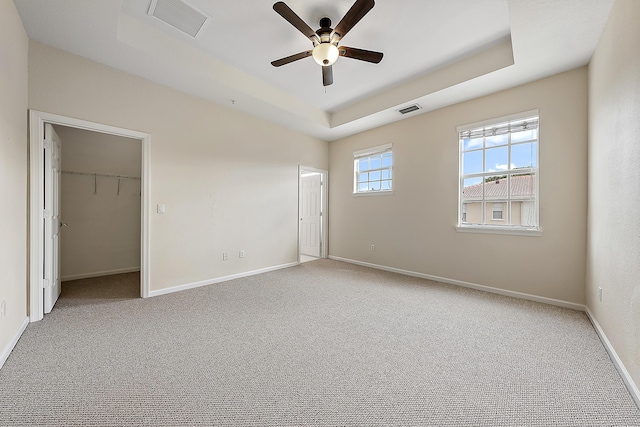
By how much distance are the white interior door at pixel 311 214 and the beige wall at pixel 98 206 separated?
11.2ft

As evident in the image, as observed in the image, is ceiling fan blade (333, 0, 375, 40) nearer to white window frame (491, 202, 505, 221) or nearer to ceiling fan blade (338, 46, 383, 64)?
ceiling fan blade (338, 46, 383, 64)

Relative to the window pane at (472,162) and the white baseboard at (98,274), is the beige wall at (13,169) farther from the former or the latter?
the window pane at (472,162)

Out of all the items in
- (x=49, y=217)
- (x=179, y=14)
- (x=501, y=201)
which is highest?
(x=179, y=14)

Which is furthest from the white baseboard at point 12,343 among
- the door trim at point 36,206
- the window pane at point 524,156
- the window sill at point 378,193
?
the window pane at point 524,156

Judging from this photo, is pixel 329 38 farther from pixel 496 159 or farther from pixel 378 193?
pixel 378 193

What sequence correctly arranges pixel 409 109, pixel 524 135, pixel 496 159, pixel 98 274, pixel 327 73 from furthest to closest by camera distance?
pixel 98 274, pixel 409 109, pixel 496 159, pixel 524 135, pixel 327 73

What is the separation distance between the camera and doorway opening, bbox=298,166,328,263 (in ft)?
19.2

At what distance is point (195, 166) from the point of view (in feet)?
12.1

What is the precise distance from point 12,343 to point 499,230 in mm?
5117

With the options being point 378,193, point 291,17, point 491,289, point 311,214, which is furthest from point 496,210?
point 311,214

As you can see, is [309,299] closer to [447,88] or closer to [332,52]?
[332,52]

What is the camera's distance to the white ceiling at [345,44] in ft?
7.30

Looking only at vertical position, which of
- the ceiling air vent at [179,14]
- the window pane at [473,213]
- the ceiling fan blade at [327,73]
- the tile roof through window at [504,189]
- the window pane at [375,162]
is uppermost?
the ceiling air vent at [179,14]

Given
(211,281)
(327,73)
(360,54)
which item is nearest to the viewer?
(360,54)
